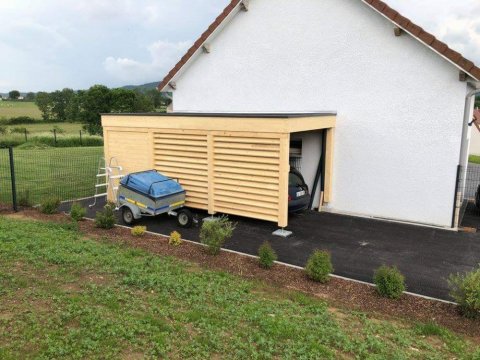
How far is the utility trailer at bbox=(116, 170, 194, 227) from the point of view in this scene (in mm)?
10242

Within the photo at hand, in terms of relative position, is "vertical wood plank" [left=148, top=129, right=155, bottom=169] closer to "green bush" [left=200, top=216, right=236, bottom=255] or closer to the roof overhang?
the roof overhang

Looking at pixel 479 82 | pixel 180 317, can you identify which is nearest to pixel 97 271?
pixel 180 317

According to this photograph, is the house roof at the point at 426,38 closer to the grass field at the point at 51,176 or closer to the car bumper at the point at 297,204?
the car bumper at the point at 297,204

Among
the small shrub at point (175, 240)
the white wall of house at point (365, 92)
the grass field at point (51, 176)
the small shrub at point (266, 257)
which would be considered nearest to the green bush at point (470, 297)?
the small shrub at point (266, 257)

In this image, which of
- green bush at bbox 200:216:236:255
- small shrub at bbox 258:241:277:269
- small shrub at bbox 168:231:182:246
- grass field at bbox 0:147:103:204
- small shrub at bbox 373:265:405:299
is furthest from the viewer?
grass field at bbox 0:147:103:204

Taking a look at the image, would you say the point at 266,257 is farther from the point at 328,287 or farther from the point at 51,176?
the point at 51,176

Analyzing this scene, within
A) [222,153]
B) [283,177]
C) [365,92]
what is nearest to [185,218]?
[222,153]

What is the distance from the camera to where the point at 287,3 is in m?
12.3

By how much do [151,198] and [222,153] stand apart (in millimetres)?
2222

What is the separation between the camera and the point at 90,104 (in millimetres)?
61844

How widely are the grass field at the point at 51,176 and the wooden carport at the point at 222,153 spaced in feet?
11.7

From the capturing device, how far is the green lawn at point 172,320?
4543 mm

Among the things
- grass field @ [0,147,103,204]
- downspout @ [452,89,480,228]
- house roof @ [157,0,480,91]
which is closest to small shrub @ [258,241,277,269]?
downspout @ [452,89,480,228]

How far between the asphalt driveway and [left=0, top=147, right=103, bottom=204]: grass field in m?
3.71
